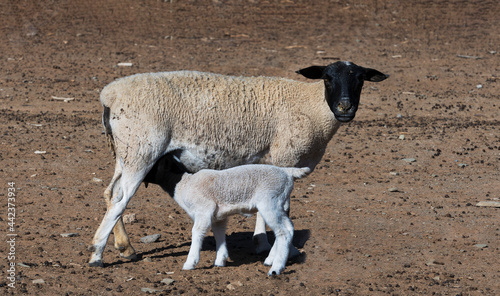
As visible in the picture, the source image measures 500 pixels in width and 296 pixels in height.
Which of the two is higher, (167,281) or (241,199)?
(241,199)

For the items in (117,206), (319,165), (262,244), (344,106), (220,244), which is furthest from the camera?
(319,165)

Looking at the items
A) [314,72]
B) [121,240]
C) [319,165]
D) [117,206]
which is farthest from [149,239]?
[319,165]

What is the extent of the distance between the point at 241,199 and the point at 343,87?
1729mm

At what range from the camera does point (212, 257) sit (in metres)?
8.18

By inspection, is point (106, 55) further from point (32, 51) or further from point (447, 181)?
point (447, 181)

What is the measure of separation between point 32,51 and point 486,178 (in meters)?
12.6

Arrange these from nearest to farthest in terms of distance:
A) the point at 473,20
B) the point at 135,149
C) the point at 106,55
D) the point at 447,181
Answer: the point at 135,149, the point at 447,181, the point at 106,55, the point at 473,20

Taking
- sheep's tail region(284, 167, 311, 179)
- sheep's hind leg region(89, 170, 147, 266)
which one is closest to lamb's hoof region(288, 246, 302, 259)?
sheep's tail region(284, 167, 311, 179)

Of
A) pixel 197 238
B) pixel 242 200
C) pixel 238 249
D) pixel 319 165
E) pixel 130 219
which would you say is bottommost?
pixel 319 165

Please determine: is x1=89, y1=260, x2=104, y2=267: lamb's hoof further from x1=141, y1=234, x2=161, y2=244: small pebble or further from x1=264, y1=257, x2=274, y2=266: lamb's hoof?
x1=264, y1=257, x2=274, y2=266: lamb's hoof

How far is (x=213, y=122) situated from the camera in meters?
7.94

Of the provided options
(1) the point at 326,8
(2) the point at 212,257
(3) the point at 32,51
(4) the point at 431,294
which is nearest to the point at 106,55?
(3) the point at 32,51

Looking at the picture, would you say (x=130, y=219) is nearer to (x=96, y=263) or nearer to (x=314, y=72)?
(x=96, y=263)

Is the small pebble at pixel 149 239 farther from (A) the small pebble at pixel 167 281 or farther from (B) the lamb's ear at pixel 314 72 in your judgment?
(B) the lamb's ear at pixel 314 72
